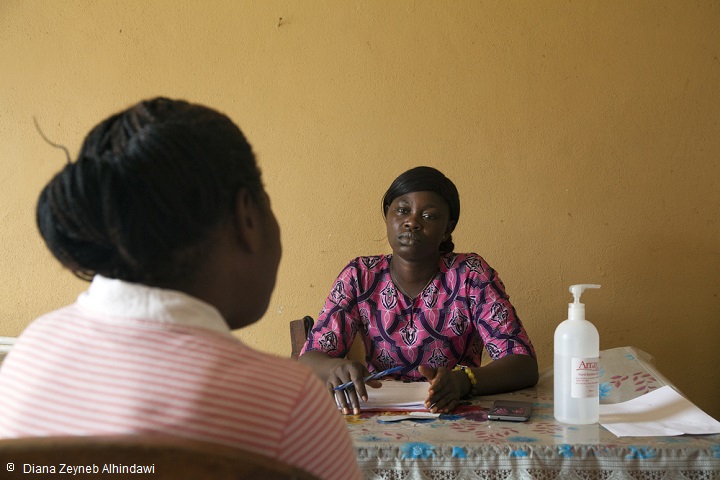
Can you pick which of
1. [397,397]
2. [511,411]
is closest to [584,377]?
[511,411]

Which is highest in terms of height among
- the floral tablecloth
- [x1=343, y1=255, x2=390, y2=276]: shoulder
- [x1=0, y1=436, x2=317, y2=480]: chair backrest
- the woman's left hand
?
[x1=343, y1=255, x2=390, y2=276]: shoulder

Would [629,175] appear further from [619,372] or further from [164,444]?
[164,444]

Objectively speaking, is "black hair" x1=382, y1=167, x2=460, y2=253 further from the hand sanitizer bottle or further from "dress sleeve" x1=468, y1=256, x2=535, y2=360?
the hand sanitizer bottle

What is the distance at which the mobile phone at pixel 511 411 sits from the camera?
1.33m

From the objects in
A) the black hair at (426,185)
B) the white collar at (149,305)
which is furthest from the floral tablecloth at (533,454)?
the black hair at (426,185)

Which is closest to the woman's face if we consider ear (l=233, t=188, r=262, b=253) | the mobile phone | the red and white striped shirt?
the mobile phone

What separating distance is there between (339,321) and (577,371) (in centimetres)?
89

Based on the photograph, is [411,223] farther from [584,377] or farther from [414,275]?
[584,377]

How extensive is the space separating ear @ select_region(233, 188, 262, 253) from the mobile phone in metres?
0.81

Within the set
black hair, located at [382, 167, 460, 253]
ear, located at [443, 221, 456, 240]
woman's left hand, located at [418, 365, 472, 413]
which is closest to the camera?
woman's left hand, located at [418, 365, 472, 413]

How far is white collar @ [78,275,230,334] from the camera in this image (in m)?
0.63

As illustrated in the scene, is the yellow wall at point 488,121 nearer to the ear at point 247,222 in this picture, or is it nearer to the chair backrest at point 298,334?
the chair backrest at point 298,334

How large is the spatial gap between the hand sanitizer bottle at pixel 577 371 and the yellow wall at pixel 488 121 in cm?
105

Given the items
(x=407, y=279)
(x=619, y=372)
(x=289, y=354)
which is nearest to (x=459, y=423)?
(x=619, y=372)
